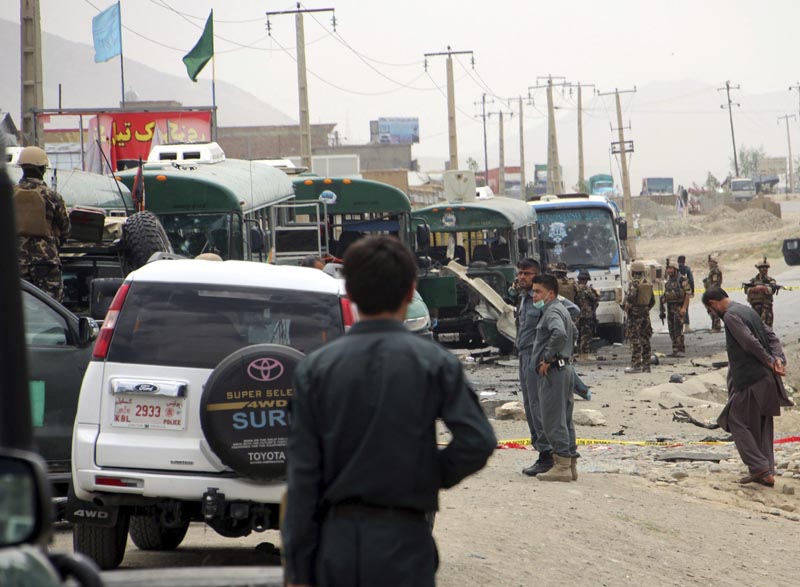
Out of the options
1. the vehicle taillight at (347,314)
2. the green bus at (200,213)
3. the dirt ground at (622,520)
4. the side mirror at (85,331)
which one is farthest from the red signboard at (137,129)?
the vehicle taillight at (347,314)

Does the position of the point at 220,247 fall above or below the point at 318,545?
above

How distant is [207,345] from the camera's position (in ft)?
20.7

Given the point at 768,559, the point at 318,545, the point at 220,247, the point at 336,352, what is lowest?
the point at 768,559

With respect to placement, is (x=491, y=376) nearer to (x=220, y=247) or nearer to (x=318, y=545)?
(x=220, y=247)

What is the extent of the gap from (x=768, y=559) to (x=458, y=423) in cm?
575

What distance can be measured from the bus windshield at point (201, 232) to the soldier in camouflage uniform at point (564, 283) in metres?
7.24

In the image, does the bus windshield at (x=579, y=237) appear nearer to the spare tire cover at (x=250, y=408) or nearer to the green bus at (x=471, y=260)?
the green bus at (x=471, y=260)

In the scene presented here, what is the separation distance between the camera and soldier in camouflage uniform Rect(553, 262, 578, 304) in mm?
20484

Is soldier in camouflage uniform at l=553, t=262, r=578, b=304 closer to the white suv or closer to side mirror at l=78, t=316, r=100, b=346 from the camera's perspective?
side mirror at l=78, t=316, r=100, b=346

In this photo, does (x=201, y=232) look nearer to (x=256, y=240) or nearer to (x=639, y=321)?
(x=256, y=240)

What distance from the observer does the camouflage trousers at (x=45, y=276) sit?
9891mm

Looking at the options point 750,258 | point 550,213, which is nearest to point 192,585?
point 550,213

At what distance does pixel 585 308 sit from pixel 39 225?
44.9 ft

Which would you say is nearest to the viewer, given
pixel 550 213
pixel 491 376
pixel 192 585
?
pixel 192 585
